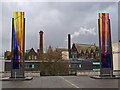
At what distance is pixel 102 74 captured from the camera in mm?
24609

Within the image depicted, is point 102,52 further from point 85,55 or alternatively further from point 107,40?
point 85,55

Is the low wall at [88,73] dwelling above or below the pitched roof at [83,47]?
below

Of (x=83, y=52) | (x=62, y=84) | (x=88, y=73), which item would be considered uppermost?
(x=83, y=52)

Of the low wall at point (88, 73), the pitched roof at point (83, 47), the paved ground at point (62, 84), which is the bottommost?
the low wall at point (88, 73)

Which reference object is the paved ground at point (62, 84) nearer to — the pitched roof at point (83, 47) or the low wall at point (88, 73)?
the low wall at point (88, 73)

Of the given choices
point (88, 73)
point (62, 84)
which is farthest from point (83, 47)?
point (62, 84)

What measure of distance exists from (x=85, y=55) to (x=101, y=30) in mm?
50654

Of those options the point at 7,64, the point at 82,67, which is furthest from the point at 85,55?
the point at 7,64

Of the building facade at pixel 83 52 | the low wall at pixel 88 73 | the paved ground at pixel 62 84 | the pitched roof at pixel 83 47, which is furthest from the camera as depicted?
the pitched roof at pixel 83 47

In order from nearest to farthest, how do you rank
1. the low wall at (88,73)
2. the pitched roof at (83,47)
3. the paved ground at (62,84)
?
the paved ground at (62,84) → the low wall at (88,73) → the pitched roof at (83,47)

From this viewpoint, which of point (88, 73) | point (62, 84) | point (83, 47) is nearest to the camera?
point (62, 84)

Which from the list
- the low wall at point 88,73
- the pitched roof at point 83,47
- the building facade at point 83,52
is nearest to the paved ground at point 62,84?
the low wall at point 88,73

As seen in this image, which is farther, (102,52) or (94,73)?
(94,73)

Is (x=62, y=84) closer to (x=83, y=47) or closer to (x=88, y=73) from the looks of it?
(x=88, y=73)
